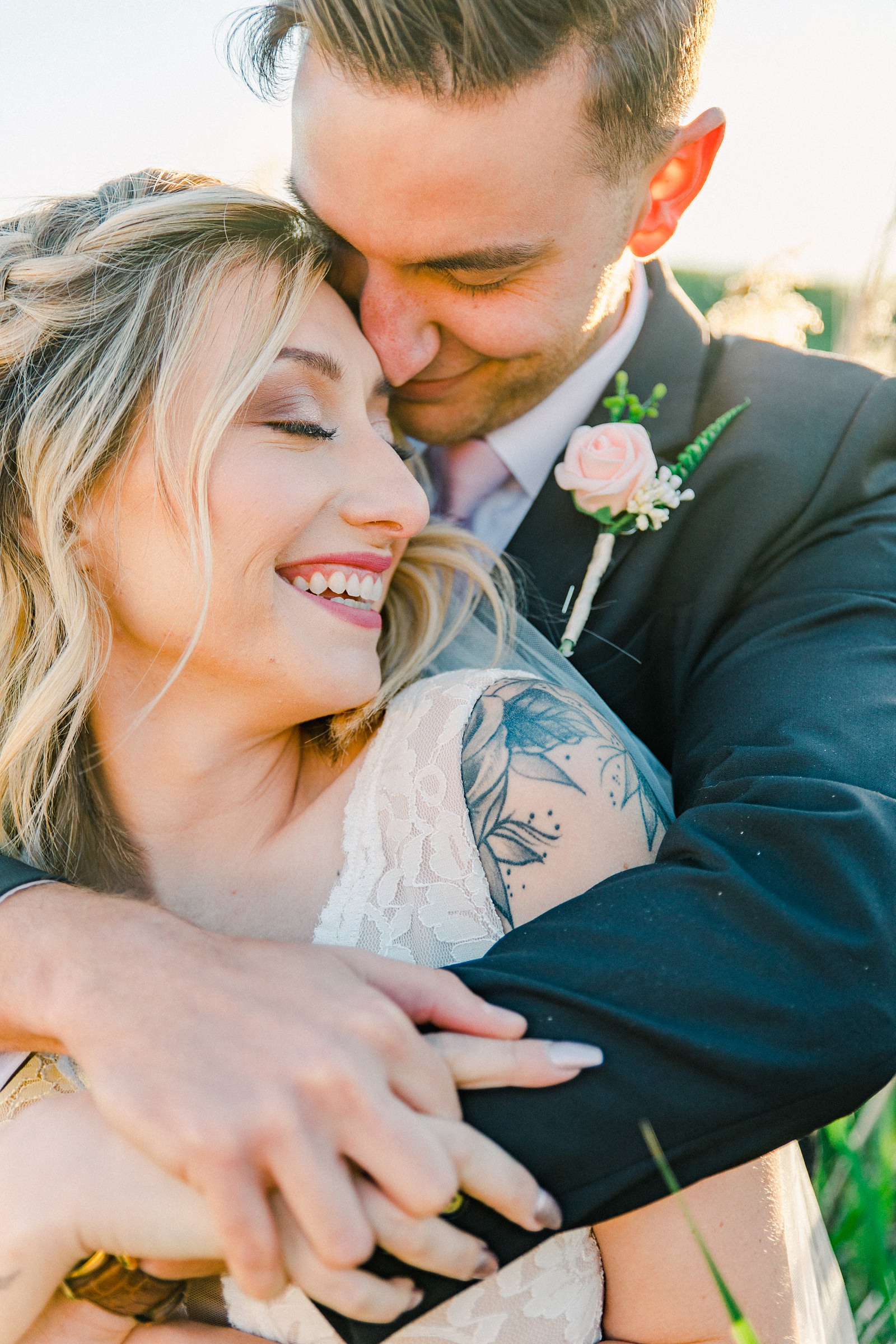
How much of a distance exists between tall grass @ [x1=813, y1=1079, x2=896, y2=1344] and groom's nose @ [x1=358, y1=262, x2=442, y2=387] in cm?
194

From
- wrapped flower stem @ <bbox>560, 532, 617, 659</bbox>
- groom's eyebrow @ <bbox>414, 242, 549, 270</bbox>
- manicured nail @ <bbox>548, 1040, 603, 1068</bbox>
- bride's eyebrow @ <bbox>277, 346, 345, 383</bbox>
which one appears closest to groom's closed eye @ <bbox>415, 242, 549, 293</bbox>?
groom's eyebrow @ <bbox>414, 242, 549, 270</bbox>

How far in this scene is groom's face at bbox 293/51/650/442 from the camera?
2340 mm

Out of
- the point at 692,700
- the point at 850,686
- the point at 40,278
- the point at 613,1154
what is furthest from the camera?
the point at 692,700

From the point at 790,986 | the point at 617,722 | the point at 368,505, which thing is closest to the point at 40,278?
the point at 368,505

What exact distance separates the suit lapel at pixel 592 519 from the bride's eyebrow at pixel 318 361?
821mm

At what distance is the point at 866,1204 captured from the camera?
134 cm

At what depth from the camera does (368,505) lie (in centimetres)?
225

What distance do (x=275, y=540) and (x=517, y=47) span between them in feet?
4.17

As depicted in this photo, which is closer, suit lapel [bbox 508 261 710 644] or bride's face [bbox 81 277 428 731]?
bride's face [bbox 81 277 428 731]

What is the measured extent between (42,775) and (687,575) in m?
1.69

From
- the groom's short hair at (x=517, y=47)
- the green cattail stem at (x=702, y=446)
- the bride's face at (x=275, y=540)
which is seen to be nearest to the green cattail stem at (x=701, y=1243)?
the bride's face at (x=275, y=540)

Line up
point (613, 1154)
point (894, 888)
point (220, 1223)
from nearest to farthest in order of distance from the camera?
point (220, 1223), point (613, 1154), point (894, 888)

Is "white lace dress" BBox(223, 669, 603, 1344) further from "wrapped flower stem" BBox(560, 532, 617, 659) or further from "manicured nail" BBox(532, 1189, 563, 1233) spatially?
"wrapped flower stem" BBox(560, 532, 617, 659)

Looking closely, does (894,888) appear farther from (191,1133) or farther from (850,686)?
(191,1133)
